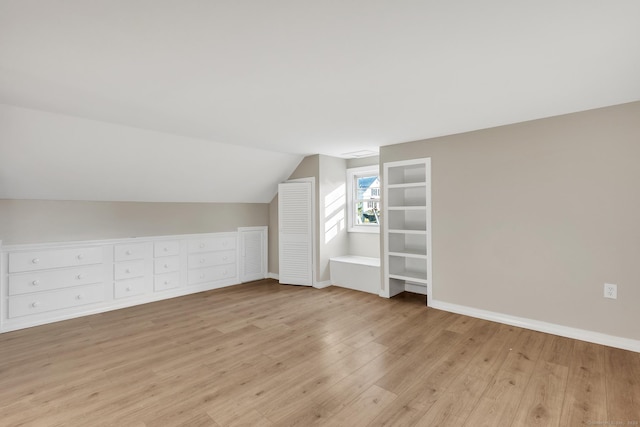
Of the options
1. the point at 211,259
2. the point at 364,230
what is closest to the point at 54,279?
the point at 211,259

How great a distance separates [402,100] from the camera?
2619mm

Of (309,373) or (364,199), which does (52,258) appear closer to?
(309,373)

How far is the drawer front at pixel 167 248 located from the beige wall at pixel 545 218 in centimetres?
385

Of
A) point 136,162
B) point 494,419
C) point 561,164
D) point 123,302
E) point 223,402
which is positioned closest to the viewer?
point 494,419

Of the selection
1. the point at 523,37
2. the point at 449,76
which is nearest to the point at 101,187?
the point at 449,76

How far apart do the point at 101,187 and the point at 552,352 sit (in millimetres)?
5321

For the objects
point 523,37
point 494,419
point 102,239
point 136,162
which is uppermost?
point 523,37

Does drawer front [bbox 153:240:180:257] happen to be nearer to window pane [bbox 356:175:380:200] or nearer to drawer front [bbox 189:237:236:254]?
drawer front [bbox 189:237:236:254]

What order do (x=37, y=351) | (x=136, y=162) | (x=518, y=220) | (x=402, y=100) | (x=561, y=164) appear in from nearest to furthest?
(x=402, y=100), (x=37, y=351), (x=561, y=164), (x=518, y=220), (x=136, y=162)

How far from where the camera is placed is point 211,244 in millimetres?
5109

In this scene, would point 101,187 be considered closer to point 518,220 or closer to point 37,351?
point 37,351

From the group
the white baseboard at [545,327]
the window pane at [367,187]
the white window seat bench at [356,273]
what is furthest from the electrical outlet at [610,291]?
the window pane at [367,187]

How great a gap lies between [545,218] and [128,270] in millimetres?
5233

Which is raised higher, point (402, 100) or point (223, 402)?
point (402, 100)
